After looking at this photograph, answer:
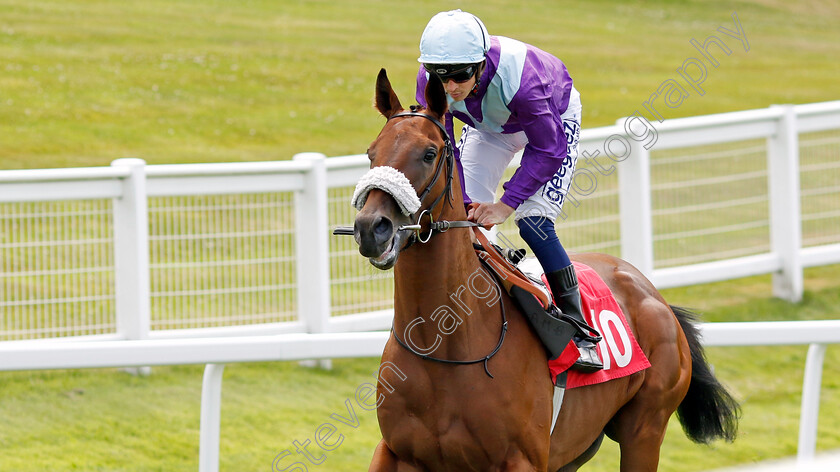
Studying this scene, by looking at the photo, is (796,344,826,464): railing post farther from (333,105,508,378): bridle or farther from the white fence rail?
the white fence rail

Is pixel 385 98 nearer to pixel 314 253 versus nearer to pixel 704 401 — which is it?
pixel 704 401

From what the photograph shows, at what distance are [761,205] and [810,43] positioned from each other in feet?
45.0

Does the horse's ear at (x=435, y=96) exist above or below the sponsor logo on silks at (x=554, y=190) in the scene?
above

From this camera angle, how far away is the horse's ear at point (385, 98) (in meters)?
3.15

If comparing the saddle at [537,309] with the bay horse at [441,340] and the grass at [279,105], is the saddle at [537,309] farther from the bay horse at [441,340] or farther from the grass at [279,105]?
the grass at [279,105]

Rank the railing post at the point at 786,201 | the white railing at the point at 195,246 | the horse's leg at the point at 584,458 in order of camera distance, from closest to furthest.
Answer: the horse's leg at the point at 584,458 → the white railing at the point at 195,246 → the railing post at the point at 786,201

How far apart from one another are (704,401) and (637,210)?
302 centimetres

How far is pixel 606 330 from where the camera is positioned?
148 inches

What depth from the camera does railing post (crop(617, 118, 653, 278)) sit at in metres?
7.20

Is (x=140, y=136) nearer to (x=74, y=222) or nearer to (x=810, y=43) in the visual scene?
(x=74, y=222)

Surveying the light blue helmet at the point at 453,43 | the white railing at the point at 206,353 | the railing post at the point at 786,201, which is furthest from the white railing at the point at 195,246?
the light blue helmet at the point at 453,43

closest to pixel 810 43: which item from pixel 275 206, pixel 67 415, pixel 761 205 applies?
pixel 761 205

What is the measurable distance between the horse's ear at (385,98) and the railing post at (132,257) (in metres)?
2.91

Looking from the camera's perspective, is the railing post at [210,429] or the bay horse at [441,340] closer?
the bay horse at [441,340]
